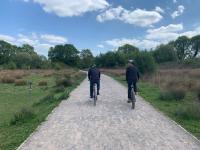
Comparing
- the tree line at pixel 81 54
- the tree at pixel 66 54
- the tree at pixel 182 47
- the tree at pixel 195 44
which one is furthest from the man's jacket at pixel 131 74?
the tree at pixel 182 47

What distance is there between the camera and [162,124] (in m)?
10.5

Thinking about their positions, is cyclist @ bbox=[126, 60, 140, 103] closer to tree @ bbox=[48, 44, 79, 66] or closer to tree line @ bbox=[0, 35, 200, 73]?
tree line @ bbox=[0, 35, 200, 73]

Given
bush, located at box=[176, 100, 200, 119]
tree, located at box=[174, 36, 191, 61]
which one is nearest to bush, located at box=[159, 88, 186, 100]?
bush, located at box=[176, 100, 200, 119]

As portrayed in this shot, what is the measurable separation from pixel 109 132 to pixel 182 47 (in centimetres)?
13434

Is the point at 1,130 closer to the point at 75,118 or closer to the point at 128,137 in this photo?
the point at 75,118

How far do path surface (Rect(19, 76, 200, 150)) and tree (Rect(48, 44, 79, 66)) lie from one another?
4829 inches

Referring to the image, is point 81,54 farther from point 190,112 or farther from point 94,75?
point 190,112

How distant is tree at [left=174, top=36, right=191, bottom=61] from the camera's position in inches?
5443

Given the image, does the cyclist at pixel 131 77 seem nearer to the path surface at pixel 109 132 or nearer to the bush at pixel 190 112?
the path surface at pixel 109 132

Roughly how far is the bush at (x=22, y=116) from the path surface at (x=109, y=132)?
0.73 meters

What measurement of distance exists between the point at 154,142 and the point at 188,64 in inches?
3215

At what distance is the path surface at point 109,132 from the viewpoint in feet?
25.2

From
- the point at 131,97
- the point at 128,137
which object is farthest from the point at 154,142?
the point at 131,97

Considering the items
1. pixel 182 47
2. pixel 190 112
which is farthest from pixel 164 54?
pixel 190 112
